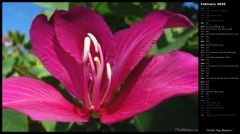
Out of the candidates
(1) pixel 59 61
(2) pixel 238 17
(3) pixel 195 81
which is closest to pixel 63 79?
(1) pixel 59 61

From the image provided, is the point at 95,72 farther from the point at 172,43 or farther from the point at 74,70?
the point at 172,43

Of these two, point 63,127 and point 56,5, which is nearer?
point 63,127

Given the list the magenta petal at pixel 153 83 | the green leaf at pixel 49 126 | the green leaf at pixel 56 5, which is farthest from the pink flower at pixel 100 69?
the green leaf at pixel 56 5

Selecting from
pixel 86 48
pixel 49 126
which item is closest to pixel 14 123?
pixel 49 126

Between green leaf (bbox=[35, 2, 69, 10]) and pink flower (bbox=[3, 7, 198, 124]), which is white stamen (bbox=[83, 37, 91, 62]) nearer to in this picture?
pink flower (bbox=[3, 7, 198, 124])

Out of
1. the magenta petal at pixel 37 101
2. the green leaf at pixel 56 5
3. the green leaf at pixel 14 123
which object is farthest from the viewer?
the green leaf at pixel 56 5

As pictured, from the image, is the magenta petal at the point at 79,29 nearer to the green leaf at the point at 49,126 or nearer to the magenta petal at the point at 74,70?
the magenta petal at the point at 74,70

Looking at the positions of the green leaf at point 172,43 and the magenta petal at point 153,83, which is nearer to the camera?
the magenta petal at point 153,83
